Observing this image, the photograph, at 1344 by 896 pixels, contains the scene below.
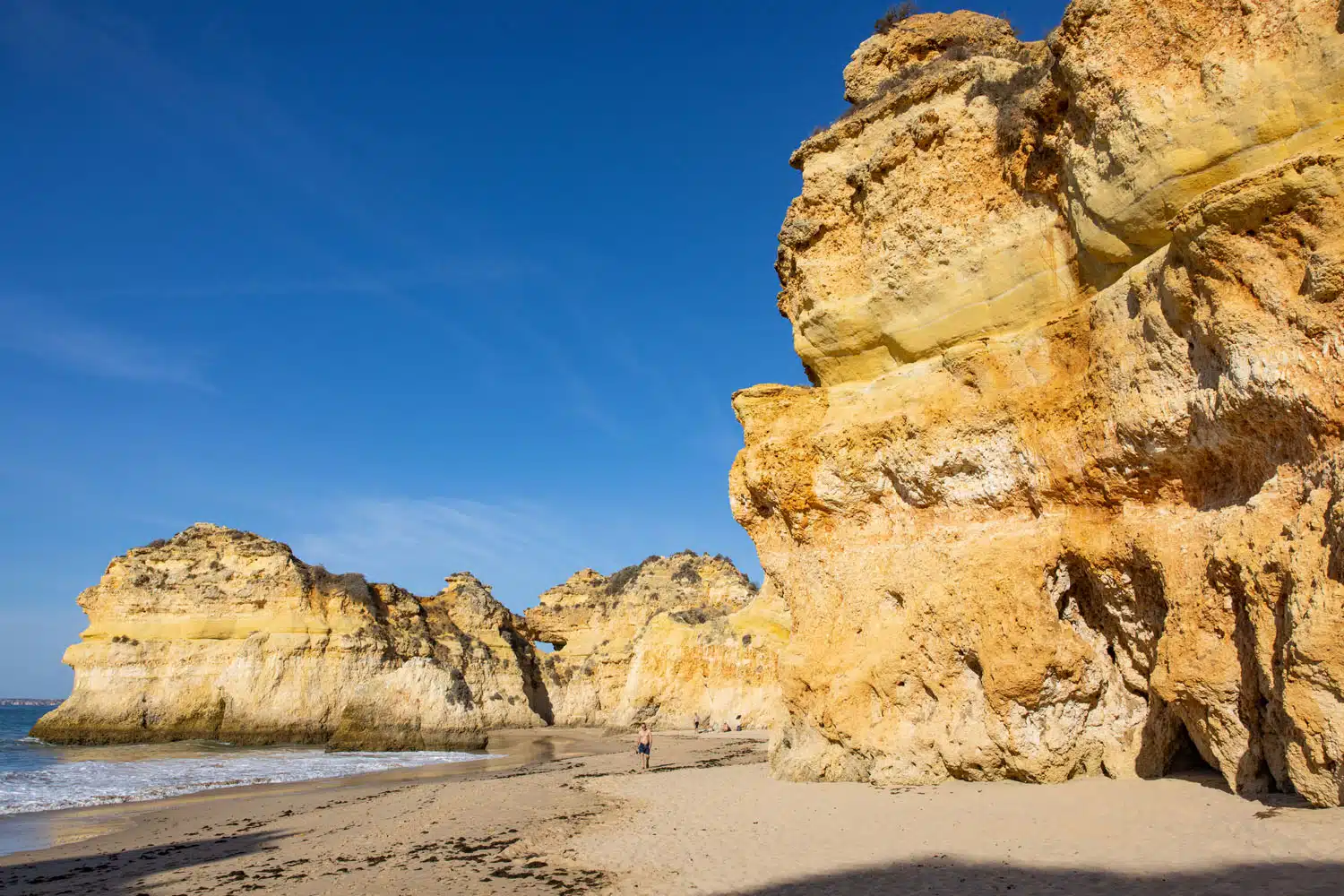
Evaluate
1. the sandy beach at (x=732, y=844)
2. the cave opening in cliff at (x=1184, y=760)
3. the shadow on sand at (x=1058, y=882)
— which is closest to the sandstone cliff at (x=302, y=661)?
the sandy beach at (x=732, y=844)

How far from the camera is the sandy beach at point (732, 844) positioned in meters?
6.85

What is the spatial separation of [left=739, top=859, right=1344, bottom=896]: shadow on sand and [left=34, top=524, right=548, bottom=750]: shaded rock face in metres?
A: 29.8

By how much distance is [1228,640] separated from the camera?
856cm

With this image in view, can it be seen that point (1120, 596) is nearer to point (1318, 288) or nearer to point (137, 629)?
point (1318, 288)

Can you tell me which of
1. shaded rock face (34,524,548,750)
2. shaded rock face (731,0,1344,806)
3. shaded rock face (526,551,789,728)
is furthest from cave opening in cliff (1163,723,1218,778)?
shaded rock face (34,524,548,750)

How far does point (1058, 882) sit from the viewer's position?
6.68 meters

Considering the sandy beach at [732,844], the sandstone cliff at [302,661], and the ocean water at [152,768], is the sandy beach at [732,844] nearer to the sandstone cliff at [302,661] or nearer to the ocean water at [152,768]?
the ocean water at [152,768]

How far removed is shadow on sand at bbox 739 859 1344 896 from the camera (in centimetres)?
580

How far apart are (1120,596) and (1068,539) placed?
943 millimetres

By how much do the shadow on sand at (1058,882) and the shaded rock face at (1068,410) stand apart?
1734mm

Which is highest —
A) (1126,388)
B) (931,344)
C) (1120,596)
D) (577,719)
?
(931,344)

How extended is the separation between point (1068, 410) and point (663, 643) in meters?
29.7

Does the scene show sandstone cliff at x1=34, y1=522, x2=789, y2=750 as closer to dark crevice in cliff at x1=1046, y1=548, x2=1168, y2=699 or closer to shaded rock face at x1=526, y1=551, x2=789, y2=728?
shaded rock face at x1=526, y1=551, x2=789, y2=728

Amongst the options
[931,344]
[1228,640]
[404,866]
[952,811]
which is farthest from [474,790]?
[1228,640]
